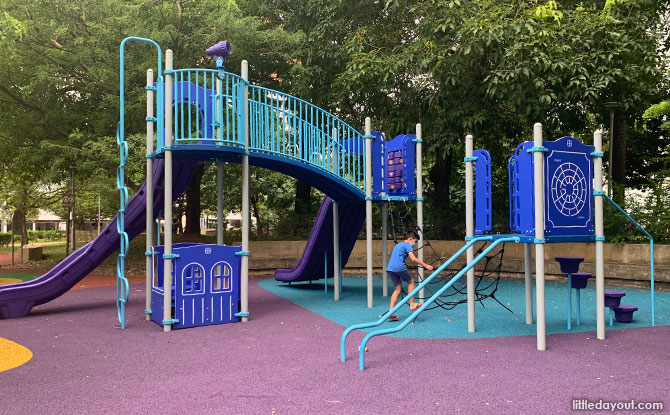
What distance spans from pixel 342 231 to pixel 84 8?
10.1 metres

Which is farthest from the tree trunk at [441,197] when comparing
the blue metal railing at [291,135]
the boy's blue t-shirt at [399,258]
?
the boy's blue t-shirt at [399,258]

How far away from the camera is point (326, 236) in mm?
12609

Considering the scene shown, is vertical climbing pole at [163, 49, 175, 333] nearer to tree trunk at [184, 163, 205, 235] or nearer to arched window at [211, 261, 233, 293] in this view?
arched window at [211, 261, 233, 293]

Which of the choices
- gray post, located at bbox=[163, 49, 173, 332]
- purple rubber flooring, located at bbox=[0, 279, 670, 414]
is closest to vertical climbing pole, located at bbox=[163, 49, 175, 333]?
gray post, located at bbox=[163, 49, 173, 332]

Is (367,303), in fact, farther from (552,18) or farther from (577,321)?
(552,18)

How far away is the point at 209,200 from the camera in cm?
3164

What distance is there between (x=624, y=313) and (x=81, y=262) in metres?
9.35

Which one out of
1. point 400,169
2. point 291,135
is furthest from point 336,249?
point 291,135

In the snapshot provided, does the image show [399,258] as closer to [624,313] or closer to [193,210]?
[624,313]

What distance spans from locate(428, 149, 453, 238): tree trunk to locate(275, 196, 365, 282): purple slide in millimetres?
5412

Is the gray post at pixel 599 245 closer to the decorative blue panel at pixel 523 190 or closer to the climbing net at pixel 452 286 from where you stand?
the decorative blue panel at pixel 523 190

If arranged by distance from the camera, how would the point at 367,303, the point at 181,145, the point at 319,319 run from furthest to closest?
the point at 367,303
the point at 319,319
the point at 181,145

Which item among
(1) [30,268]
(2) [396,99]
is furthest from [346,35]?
(1) [30,268]

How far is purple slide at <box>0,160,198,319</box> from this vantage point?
9.38 m
